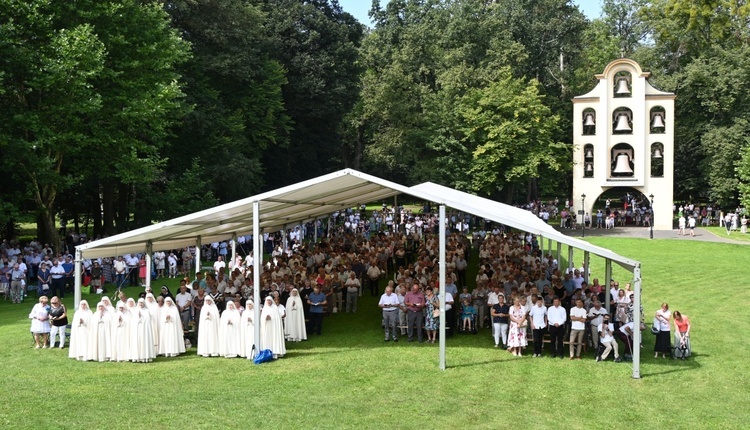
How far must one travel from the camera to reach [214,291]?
59.9 ft

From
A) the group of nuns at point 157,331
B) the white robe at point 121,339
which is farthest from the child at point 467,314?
the white robe at point 121,339

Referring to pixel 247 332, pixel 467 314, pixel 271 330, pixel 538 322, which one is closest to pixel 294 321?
pixel 271 330

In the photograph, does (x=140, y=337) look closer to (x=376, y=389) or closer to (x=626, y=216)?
(x=376, y=389)

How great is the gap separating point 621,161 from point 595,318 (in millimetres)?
34785

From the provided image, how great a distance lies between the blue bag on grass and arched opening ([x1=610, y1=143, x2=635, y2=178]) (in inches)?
1486

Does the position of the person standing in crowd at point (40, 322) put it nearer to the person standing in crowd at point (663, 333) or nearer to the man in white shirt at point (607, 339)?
the man in white shirt at point (607, 339)

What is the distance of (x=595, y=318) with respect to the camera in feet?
50.2

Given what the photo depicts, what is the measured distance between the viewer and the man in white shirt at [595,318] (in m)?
15.3

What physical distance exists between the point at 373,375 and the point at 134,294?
12863 mm

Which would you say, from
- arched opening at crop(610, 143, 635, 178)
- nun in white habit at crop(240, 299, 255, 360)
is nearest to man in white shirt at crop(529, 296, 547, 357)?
nun in white habit at crop(240, 299, 255, 360)

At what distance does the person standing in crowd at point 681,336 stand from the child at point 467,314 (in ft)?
15.0

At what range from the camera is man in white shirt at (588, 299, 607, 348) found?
15266 mm

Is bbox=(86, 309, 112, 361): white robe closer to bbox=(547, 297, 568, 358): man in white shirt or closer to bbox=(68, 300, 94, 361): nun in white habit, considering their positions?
bbox=(68, 300, 94, 361): nun in white habit

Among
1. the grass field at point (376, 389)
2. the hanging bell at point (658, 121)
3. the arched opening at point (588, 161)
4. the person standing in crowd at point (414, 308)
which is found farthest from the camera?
the arched opening at point (588, 161)
